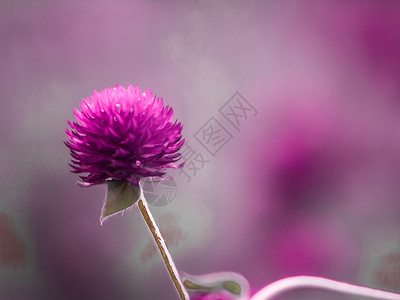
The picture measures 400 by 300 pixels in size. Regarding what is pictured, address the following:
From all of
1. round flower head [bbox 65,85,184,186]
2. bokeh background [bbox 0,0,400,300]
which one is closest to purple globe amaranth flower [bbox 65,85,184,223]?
round flower head [bbox 65,85,184,186]

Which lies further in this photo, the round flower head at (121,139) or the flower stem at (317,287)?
the flower stem at (317,287)

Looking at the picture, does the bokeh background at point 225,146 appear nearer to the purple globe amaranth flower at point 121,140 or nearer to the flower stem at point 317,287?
the flower stem at point 317,287

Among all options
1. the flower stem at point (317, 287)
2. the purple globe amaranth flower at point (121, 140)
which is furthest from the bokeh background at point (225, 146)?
the purple globe amaranth flower at point (121, 140)

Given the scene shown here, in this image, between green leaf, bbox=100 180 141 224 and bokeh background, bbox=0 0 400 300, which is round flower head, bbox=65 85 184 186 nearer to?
green leaf, bbox=100 180 141 224

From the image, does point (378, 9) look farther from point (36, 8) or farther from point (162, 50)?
point (36, 8)

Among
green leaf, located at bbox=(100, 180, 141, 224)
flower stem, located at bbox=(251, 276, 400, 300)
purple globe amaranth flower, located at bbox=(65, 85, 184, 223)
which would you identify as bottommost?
flower stem, located at bbox=(251, 276, 400, 300)

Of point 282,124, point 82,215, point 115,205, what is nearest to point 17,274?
point 82,215
